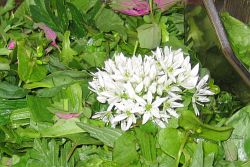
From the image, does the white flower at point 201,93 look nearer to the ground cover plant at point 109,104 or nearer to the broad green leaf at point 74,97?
the ground cover plant at point 109,104

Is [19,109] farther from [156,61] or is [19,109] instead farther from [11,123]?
[156,61]

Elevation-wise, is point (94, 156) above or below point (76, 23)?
below

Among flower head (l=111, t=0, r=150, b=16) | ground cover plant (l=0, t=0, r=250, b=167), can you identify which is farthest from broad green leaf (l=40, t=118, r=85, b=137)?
flower head (l=111, t=0, r=150, b=16)

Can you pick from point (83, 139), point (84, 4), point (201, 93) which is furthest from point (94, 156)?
point (84, 4)

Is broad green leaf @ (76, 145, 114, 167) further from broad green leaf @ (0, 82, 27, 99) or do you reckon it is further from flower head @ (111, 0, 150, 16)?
flower head @ (111, 0, 150, 16)

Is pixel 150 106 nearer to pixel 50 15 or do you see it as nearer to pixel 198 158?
pixel 198 158

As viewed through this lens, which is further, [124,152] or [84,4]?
[84,4]

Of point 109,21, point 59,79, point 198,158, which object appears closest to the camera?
point 198,158
